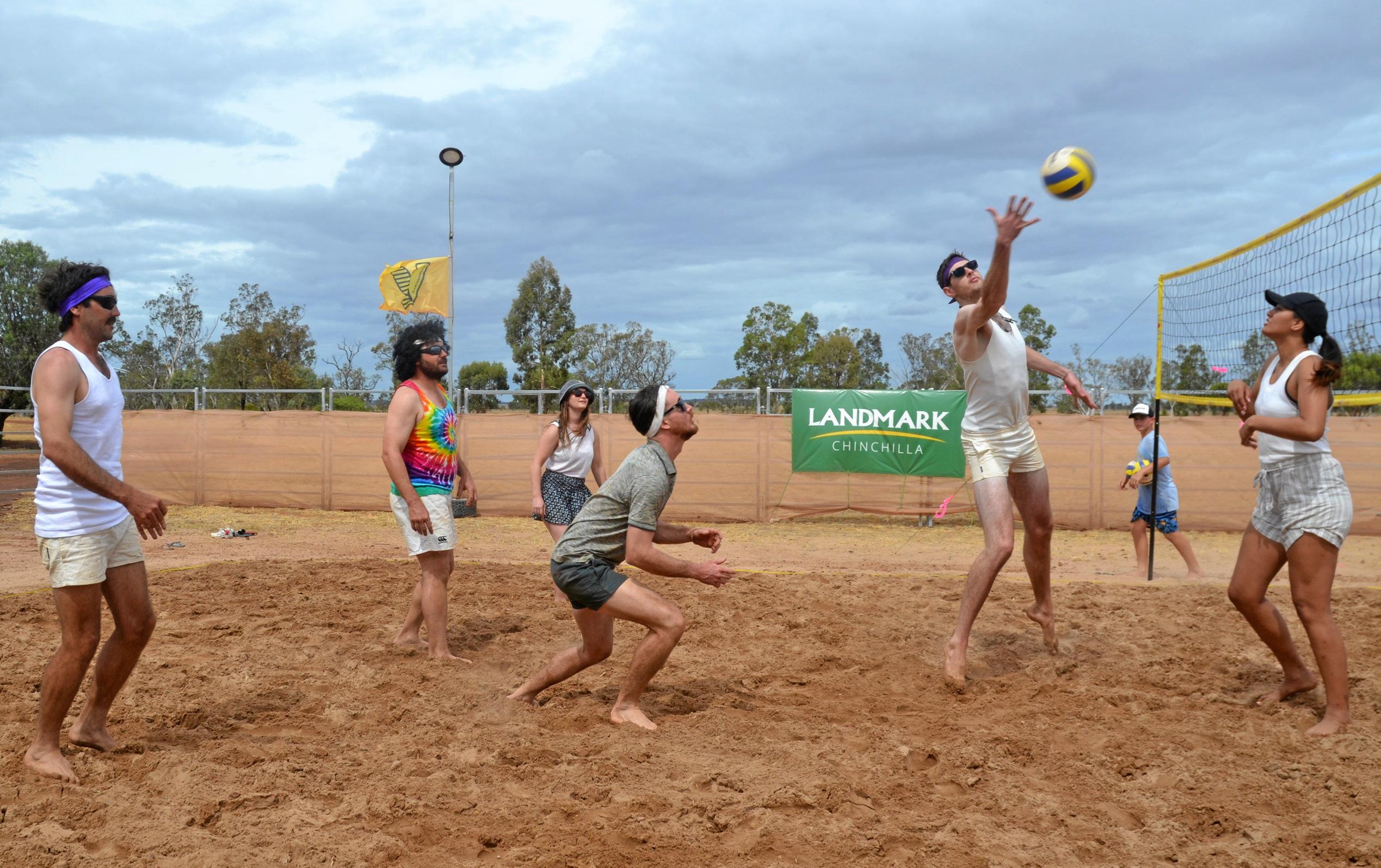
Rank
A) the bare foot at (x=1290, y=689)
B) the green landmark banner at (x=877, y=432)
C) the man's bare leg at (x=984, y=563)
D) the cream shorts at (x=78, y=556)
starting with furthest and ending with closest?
1. the green landmark banner at (x=877, y=432)
2. the man's bare leg at (x=984, y=563)
3. the bare foot at (x=1290, y=689)
4. the cream shorts at (x=78, y=556)

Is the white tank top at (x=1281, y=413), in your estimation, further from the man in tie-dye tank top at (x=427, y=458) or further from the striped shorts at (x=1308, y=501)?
the man in tie-dye tank top at (x=427, y=458)

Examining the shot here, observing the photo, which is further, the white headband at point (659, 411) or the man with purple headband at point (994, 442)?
the man with purple headband at point (994, 442)

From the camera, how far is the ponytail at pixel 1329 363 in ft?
13.7

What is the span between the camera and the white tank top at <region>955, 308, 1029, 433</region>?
516cm

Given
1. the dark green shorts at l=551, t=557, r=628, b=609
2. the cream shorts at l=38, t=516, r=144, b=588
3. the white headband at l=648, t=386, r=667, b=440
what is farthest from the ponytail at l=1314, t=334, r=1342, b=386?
the cream shorts at l=38, t=516, r=144, b=588

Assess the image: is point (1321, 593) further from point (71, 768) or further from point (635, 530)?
point (71, 768)

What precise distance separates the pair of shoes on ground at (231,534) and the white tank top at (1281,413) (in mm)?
11319

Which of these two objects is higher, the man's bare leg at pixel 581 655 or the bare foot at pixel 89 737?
the man's bare leg at pixel 581 655

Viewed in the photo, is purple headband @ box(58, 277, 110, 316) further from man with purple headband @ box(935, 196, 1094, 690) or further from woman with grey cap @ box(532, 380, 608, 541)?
man with purple headband @ box(935, 196, 1094, 690)

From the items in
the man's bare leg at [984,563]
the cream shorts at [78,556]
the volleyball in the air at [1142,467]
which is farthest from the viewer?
the volleyball in the air at [1142,467]

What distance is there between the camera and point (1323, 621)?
170 inches

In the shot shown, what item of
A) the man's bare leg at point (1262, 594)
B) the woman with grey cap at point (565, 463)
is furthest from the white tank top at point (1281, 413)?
the woman with grey cap at point (565, 463)

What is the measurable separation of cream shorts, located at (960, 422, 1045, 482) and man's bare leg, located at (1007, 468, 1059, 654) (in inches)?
4.7

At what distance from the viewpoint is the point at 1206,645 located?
593 centimetres
